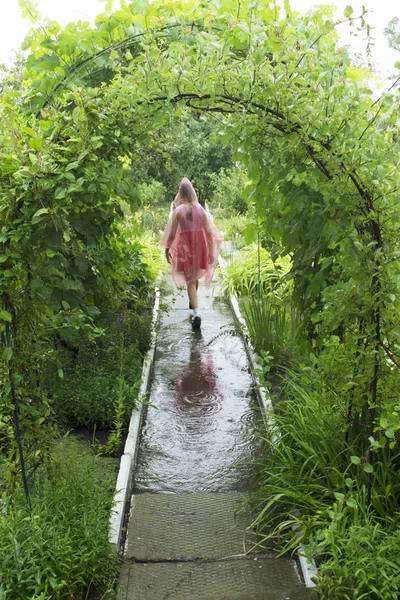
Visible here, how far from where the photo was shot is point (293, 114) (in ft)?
10.6

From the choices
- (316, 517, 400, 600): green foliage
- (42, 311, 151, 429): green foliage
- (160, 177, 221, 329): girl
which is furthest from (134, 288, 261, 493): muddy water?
(316, 517, 400, 600): green foliage

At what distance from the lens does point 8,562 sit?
10.6 feet

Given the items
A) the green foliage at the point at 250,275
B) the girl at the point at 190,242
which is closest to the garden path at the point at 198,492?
the girl at the point at 190,242

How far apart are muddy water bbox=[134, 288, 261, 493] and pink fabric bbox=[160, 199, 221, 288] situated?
766 millimetres

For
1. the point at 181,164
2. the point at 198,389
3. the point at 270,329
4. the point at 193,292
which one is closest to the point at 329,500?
the point at 198,389

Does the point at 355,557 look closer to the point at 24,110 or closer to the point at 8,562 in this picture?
the point at 8,562

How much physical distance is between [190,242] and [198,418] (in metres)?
3.22

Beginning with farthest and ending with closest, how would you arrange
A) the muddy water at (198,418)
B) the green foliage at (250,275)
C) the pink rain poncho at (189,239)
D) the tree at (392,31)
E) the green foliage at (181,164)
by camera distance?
the tree at (392,31) → the green foliage at (181,164) → the green foliage at (250,275) → the pink rain poncho at (189,239) → the muddy water at (198,418)

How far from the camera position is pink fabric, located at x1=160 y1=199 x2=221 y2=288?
8344 mm

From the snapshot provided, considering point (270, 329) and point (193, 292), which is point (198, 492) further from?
point (193, 292)

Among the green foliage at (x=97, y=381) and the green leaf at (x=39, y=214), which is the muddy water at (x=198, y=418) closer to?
the green foliage at (x=97, y=381)

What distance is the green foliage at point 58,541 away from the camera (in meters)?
3.21

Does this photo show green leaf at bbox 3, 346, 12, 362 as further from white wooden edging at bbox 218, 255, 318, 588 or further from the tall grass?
white wooden edging at bbox 218, 255, 318, 588

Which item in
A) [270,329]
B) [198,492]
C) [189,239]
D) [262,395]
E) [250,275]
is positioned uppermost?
[189,239]
